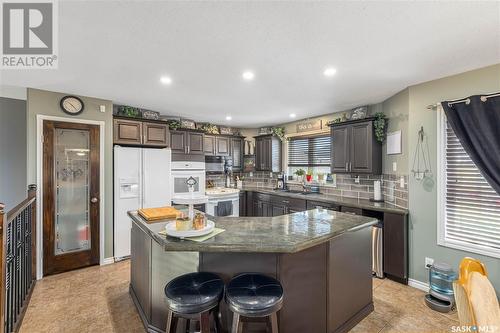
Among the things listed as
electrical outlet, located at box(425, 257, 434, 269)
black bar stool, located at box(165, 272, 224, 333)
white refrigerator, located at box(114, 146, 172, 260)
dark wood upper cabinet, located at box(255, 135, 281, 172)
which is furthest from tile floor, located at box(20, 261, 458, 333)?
dark wood upper cabinet, located at box(255, 135, 281, 172)

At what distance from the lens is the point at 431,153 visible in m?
2.87

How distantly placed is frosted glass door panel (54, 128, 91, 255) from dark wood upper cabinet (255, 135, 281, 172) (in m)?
3.43

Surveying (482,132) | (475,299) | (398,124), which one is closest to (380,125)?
(398,124)

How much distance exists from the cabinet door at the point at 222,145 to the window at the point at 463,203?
393cm

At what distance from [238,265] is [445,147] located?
106 inches

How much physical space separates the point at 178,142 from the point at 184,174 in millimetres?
624

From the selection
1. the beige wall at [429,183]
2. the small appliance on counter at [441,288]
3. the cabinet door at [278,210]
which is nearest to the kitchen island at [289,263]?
the small appliance on counter at [441,288]

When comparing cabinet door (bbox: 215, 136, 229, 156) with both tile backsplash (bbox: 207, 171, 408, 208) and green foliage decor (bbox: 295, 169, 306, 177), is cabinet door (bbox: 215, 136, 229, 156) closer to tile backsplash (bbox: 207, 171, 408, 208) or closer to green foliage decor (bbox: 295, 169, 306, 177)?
tile backsplash (bbox: 207, 171, 408, 208)

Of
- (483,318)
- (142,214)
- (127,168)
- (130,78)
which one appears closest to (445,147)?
(483,318)

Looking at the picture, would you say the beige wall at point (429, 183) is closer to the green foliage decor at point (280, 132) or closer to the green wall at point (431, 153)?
the green wall at point (431, 153)

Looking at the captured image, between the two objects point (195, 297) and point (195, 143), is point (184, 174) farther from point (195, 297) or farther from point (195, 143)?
point (195, 297)

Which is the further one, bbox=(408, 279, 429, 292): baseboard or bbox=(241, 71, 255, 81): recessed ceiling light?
bbox=(408, 279, 429, 292): baseboard

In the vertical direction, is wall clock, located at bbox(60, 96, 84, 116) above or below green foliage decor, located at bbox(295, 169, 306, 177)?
above

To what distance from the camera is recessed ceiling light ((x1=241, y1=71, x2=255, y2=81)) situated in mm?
2639
